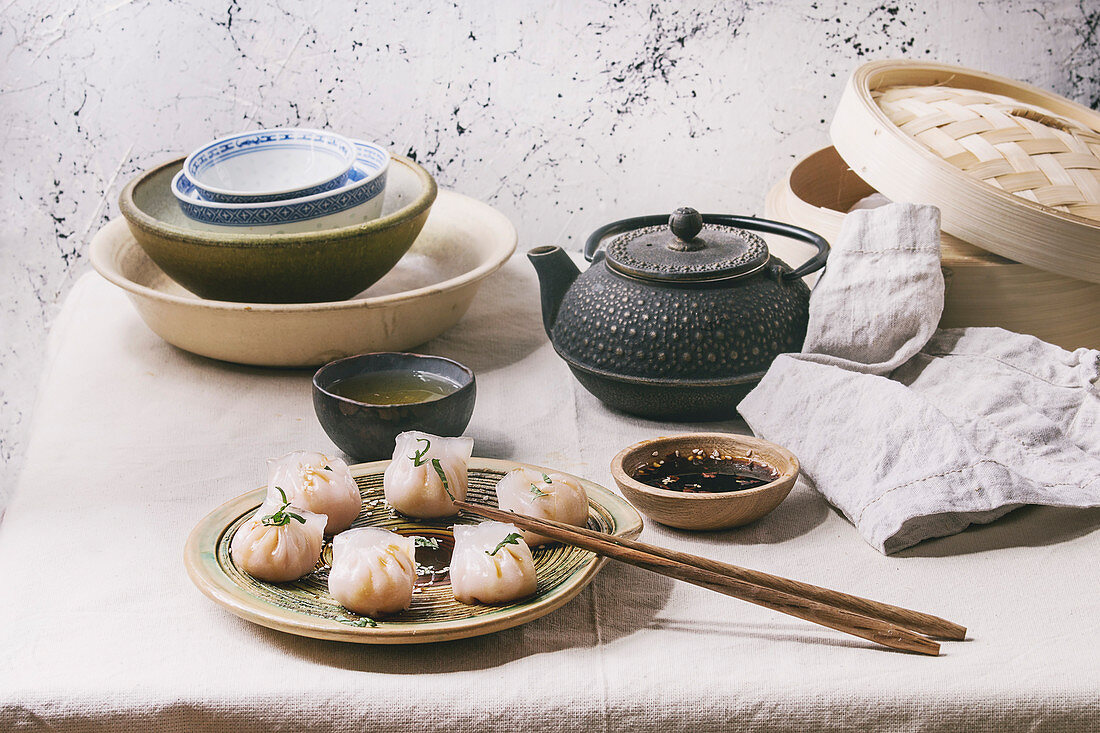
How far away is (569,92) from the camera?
5.11 ft

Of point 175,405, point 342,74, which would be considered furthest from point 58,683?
point 342,74

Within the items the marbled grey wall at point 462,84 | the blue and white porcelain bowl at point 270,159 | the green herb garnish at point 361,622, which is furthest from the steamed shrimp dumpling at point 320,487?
the marbled grey wall at point 462,84

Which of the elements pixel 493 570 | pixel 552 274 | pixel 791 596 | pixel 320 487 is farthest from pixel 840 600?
pixel 552 274

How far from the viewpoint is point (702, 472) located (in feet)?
2.81

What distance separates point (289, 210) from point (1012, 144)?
0.76m

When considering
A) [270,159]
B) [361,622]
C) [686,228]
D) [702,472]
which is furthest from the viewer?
[270,159]

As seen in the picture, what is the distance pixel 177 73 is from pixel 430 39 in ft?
1.27

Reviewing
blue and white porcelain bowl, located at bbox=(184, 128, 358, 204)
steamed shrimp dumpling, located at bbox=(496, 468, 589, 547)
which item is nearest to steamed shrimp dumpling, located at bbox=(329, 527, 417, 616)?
steamed shrimp dumpling, located at bbox=(496, 468, 589, 547)

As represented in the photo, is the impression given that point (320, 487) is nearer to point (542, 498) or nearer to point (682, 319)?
point (542, 498)

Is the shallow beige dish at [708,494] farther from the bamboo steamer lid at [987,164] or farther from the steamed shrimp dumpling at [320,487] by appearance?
the bamboo steamer lid at [987,164]

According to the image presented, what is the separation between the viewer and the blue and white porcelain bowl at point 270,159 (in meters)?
1.22

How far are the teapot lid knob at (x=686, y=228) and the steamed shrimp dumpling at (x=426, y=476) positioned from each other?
0.32 m

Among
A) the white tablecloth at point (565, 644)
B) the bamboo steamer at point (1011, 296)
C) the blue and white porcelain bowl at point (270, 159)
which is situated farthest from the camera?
the blue and white porcelain bowl at point (270, 159)

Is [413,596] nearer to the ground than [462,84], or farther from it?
nearer to the ground
